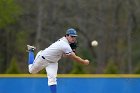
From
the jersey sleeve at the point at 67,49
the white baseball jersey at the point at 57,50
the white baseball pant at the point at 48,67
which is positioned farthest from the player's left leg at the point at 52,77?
the jersey sleeve at the point at 67,49

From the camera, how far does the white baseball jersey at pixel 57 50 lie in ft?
34.0

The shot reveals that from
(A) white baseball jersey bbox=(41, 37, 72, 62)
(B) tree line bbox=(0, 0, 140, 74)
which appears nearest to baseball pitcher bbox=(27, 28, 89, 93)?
(A) white baseball jersey bbox=(41, 37, 72, 62)

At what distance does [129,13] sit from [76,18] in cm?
323

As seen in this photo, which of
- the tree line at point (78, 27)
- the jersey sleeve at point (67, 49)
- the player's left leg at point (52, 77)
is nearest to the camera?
the jersey sleeve at point (67, 49)

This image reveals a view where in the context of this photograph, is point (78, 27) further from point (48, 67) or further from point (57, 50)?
point (57, 50)

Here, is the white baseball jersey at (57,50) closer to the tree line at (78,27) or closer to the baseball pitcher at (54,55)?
the baseball pitcher at (54,55)

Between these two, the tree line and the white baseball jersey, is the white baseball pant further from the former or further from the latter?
the tree line

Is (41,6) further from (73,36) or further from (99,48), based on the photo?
(73,36)

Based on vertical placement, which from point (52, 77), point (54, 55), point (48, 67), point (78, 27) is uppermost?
point (78, 27)

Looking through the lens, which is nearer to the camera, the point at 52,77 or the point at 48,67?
the point at 52,77

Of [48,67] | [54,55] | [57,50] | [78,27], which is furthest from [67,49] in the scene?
[78,27]

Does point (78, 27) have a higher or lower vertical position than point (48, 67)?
higher

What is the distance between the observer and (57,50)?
10.5 meters

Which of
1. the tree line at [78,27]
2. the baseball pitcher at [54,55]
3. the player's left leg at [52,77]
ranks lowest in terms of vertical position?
the player's left leg at [52,77]
